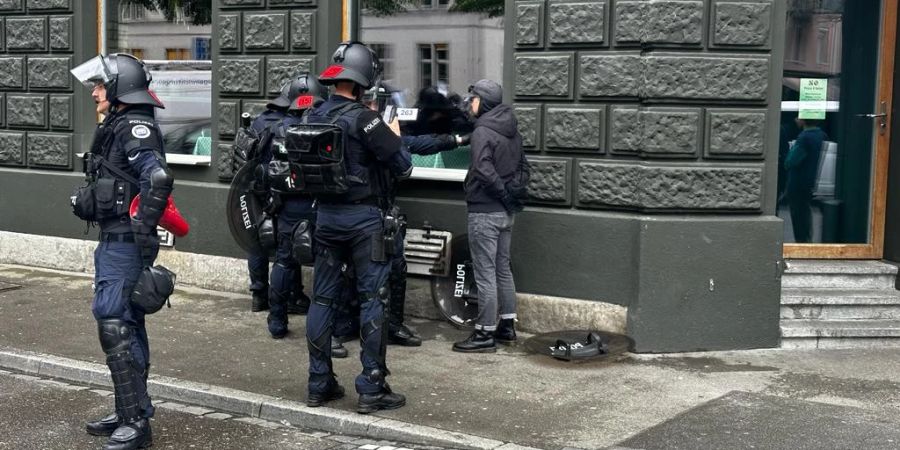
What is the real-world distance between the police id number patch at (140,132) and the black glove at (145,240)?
1.53ft

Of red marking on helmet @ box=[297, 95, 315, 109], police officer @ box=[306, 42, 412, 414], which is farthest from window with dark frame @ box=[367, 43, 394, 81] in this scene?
police officer @ box=[306, 42, 412, 414]

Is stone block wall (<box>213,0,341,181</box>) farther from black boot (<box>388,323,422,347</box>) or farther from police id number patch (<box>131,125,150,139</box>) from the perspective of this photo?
police id number patch (<box>131,125,150,139</box>)

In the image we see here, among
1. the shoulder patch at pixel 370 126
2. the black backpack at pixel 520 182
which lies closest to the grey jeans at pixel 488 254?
the black backpack at pixel 520 182

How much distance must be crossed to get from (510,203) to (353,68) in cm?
196

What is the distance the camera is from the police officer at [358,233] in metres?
7.00

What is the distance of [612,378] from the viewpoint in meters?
7.89

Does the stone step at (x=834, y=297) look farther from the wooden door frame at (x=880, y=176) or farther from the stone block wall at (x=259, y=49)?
the stone block wall at (x=259, y=49)

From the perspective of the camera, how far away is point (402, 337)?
8820mm

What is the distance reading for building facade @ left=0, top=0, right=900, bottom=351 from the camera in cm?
850

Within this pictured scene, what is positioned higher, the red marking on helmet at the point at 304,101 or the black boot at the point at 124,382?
the red marking on helmet at the point at 304,101

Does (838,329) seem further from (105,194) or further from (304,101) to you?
(105,194)

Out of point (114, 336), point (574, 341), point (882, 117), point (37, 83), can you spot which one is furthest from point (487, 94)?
point (37, 83)

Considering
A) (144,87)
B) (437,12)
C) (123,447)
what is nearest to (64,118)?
(437,12)

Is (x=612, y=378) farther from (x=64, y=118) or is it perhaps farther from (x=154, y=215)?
(x=64, y=118)
